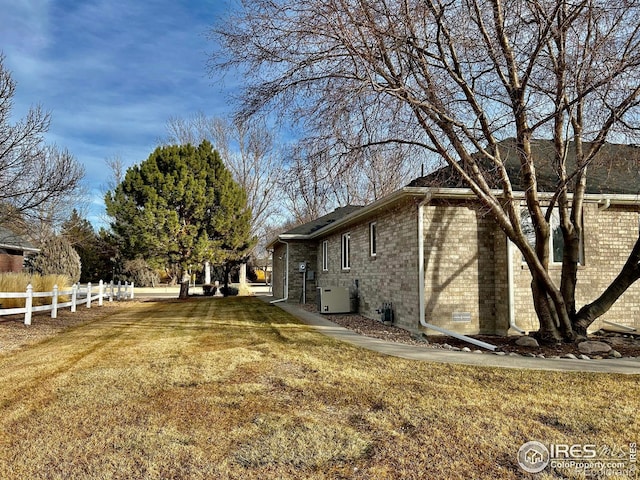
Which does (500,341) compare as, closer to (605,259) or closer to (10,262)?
(605,259)

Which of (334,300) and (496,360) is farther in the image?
(334,300)

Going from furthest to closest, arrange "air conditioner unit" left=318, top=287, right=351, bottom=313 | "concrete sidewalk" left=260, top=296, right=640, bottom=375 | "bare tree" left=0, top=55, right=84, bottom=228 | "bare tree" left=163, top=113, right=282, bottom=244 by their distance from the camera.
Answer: "bare tree" left=163, top=113, right=282, bottom=244
"air conditioner unit" left=318, top=287, right=351, bottom=313
"bare tree" left=0, top=55, right=84, bottom=228
"concrete sidewalk" left=260, top=296, right=640, bottom=375

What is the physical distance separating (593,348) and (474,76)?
514 centimetres

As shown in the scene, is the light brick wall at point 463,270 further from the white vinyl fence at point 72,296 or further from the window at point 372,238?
the white vinyl fence at point 72,296

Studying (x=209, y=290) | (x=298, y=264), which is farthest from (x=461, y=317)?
(x=209, y=290)

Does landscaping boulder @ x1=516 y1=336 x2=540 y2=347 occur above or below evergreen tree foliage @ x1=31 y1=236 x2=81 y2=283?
below

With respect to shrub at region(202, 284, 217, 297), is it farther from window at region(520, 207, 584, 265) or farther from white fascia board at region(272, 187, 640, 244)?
window at region(520, 207, 584, 265)

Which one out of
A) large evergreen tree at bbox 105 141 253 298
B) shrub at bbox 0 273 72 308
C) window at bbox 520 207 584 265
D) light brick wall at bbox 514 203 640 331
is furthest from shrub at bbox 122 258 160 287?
light brick wall at bbox 514 203 640 331

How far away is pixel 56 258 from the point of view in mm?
22625

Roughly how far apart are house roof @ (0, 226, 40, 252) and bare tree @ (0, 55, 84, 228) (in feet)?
46.1

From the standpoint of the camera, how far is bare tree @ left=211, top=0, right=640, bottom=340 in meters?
6.95

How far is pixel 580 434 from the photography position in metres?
3.66

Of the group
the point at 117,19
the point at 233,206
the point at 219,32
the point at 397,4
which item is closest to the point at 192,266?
the point at 233,206

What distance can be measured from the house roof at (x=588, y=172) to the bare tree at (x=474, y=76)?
0.80 m
